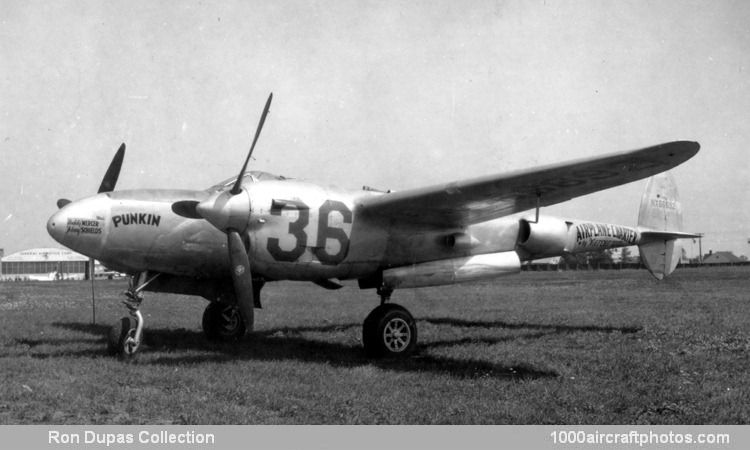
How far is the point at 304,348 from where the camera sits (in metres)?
10.1

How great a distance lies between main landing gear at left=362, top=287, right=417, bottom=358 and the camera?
29.2ft

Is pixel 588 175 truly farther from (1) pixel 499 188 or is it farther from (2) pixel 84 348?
(2) pixel 84 348

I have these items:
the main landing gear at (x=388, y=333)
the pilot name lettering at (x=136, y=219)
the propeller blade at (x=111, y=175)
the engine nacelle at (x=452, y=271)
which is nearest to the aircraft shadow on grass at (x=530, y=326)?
the engine nacelle at (x=452, y=271)

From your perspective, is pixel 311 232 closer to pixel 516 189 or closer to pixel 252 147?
pixel 252 147

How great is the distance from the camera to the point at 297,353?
9516mm

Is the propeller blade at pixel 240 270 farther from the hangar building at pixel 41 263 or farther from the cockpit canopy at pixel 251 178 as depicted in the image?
the hangar building at pixel 41 263

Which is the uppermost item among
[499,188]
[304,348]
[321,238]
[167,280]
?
[499,188]

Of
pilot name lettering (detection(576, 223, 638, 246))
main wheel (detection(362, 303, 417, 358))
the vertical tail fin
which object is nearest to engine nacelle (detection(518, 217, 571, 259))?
pilot name lettering (detection(576, 223, 638, 246))

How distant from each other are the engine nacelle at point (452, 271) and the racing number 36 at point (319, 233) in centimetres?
107

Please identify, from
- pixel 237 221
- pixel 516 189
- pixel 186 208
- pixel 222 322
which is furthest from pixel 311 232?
pixel 222 322

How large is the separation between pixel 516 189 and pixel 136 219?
214 inches

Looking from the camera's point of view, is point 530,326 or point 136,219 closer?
point 136,219
